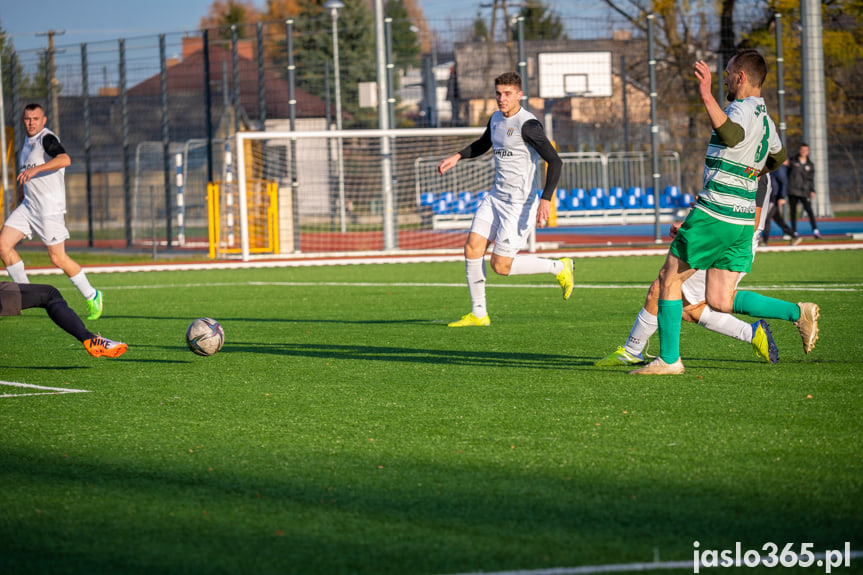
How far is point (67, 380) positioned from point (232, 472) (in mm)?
2901

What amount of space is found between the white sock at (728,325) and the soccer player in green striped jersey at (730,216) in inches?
9.2

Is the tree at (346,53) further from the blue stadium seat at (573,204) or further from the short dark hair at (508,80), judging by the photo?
the short dark hair at (508,80)

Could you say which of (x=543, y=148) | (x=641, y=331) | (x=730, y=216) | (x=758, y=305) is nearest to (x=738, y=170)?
(x=730, y=216)

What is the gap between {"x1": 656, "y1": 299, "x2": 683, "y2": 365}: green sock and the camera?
6.10 m

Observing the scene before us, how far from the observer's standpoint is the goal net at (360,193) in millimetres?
21297

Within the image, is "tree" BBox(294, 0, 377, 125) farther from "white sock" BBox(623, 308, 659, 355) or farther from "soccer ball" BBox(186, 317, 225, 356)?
"white sock" BBox(623, 308, 659, 355)

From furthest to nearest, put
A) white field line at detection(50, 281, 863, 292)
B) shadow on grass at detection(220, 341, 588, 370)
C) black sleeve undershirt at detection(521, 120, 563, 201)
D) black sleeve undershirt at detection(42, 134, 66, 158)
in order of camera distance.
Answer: white field line at detection(50, 281, 863, 292) < black sleeve undershirt at detection(42, 134, 66, 158) < black sleeve undershirt at detection(521, 120, 563, 201) < shadow on grass at detection(220, 341, 588, 370)

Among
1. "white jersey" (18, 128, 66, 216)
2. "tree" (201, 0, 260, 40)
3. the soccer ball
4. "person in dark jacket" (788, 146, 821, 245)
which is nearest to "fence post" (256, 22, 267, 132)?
"white jersey" (18, 128, 66, 216)

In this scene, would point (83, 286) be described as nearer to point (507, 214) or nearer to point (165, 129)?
point (507, 214)

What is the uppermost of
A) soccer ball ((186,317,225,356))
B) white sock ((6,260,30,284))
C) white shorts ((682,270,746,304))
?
white sock ((6,260,30,284))

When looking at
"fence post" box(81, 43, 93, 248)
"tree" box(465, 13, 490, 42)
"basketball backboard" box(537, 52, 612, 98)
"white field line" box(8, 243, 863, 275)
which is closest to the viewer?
"white field line" box(8, 243, 863, 275)

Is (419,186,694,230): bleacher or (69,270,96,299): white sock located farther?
(419,186,694,230): bleacher

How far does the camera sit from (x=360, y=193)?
2528 centimetres

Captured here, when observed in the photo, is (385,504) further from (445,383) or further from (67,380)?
(67,380)
